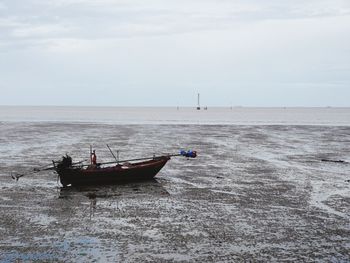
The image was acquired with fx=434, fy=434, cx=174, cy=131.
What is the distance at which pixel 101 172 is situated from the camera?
82.7 feet

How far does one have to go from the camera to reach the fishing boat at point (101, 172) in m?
24.6

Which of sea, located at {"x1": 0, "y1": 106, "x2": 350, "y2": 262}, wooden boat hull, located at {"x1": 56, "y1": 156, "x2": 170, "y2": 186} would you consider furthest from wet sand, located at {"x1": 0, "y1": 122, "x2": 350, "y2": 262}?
wooden boat hull, located at {"x1": 56, "y1": 156, "x2": 170, "y2": 186}

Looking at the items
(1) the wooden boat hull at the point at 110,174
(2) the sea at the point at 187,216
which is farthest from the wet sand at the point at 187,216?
(1) the wooden boat hull at the point at 110,174

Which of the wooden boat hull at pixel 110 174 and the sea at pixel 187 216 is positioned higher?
the wooden boat hull at pixel 110 174

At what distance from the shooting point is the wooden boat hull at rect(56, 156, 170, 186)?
24630 millimetres

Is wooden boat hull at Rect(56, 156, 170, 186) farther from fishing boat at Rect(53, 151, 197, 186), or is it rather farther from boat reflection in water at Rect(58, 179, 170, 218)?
boat reflection in water at Rect(58, 179, 170, 218)

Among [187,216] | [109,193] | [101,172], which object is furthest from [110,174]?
[187,216]

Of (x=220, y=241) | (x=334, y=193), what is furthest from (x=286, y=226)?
(x=334, y=193)

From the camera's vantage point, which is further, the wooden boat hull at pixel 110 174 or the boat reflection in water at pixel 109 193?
the wooden boat hull at pixel 110 174

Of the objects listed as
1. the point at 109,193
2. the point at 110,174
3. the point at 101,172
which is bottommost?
the point at 109,193

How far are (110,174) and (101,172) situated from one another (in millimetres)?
589

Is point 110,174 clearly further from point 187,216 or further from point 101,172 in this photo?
point 187,216

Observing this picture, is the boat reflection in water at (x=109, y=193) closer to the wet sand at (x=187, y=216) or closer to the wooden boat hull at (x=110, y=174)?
the wet sand at (x=187, y=216)

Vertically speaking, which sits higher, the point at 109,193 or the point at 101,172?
the point at 101,172
